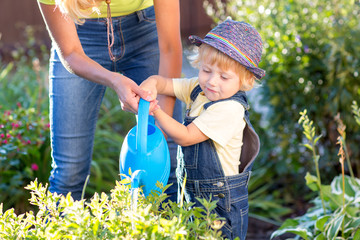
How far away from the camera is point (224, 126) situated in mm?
1723

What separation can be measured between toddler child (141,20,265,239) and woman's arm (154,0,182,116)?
0.15m

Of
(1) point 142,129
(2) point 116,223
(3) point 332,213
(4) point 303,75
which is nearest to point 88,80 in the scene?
(1) point 142,129

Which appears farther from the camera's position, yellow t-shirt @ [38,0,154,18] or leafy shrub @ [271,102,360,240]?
leafy shrub @ [271,102,360,240]

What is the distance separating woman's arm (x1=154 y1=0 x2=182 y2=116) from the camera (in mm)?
1905

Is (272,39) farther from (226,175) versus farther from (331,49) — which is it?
(226,175)

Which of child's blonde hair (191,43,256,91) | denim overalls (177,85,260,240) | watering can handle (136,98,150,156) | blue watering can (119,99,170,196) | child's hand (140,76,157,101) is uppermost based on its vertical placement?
child's blonde hair (191,43,256,91)

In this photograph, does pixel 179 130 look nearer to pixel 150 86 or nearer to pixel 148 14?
pixel 150 86

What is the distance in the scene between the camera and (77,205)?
51.2 inches

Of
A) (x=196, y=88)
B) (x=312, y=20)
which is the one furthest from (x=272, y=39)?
(x=196, y=88)

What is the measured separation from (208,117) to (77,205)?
2.06 feet

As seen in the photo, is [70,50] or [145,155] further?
[70,50]

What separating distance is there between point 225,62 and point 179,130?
305mm

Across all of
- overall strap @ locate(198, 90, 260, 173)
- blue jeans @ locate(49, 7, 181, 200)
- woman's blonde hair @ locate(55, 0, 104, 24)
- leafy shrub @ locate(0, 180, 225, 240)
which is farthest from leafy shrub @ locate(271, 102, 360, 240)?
woman's blonde hair @ locate(55, 0, 104, 24)

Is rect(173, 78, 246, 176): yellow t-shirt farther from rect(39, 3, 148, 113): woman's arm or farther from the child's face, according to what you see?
rect(39, 3, 148, 113): woman's arm
